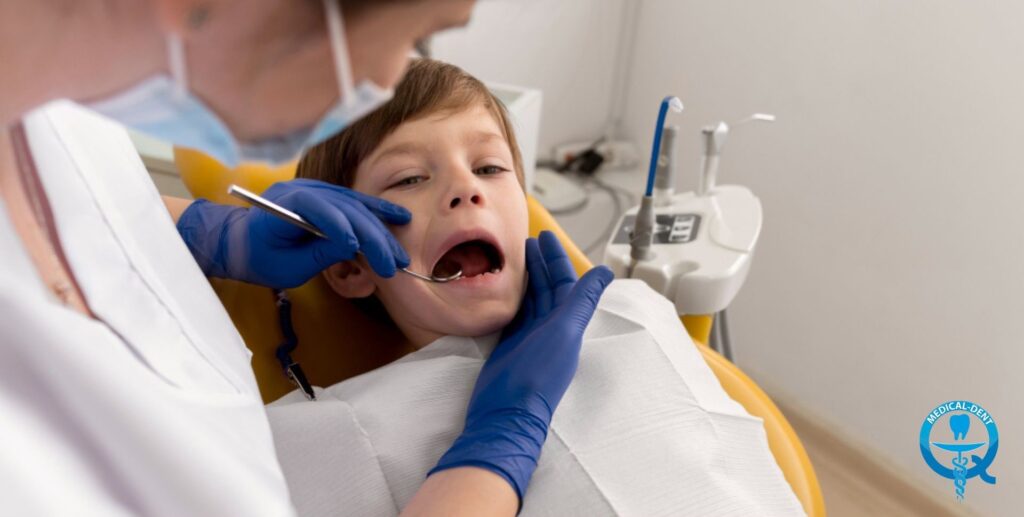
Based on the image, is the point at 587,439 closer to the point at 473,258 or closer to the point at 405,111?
the point at 473,258

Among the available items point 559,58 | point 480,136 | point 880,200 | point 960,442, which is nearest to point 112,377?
point 480,136

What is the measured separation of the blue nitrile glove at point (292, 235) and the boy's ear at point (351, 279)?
0.07 m

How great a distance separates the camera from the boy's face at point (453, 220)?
110 cm

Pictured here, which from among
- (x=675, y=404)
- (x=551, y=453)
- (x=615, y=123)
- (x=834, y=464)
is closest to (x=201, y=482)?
(x=551, y=453)

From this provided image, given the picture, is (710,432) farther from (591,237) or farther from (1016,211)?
(591,237)

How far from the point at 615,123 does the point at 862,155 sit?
106 cm

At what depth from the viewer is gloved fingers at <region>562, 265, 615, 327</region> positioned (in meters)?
1.05

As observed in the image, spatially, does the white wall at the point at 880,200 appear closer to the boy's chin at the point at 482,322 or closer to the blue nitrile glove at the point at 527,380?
the blue nitrile glove at the point at 527,380

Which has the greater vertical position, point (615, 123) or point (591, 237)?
point (615, 123)

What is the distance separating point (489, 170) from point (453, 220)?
0.44 feet

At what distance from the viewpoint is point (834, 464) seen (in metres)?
2.08

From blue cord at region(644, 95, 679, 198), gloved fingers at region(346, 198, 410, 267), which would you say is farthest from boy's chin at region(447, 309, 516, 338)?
blue cord at region(644, 95, 679, 198)

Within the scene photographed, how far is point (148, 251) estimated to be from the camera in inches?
28.3

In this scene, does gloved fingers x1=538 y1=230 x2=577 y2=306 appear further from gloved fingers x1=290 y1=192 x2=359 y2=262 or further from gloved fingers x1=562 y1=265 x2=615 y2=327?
gloved fingers x1=290 y1=192 x2=359 y2=262
